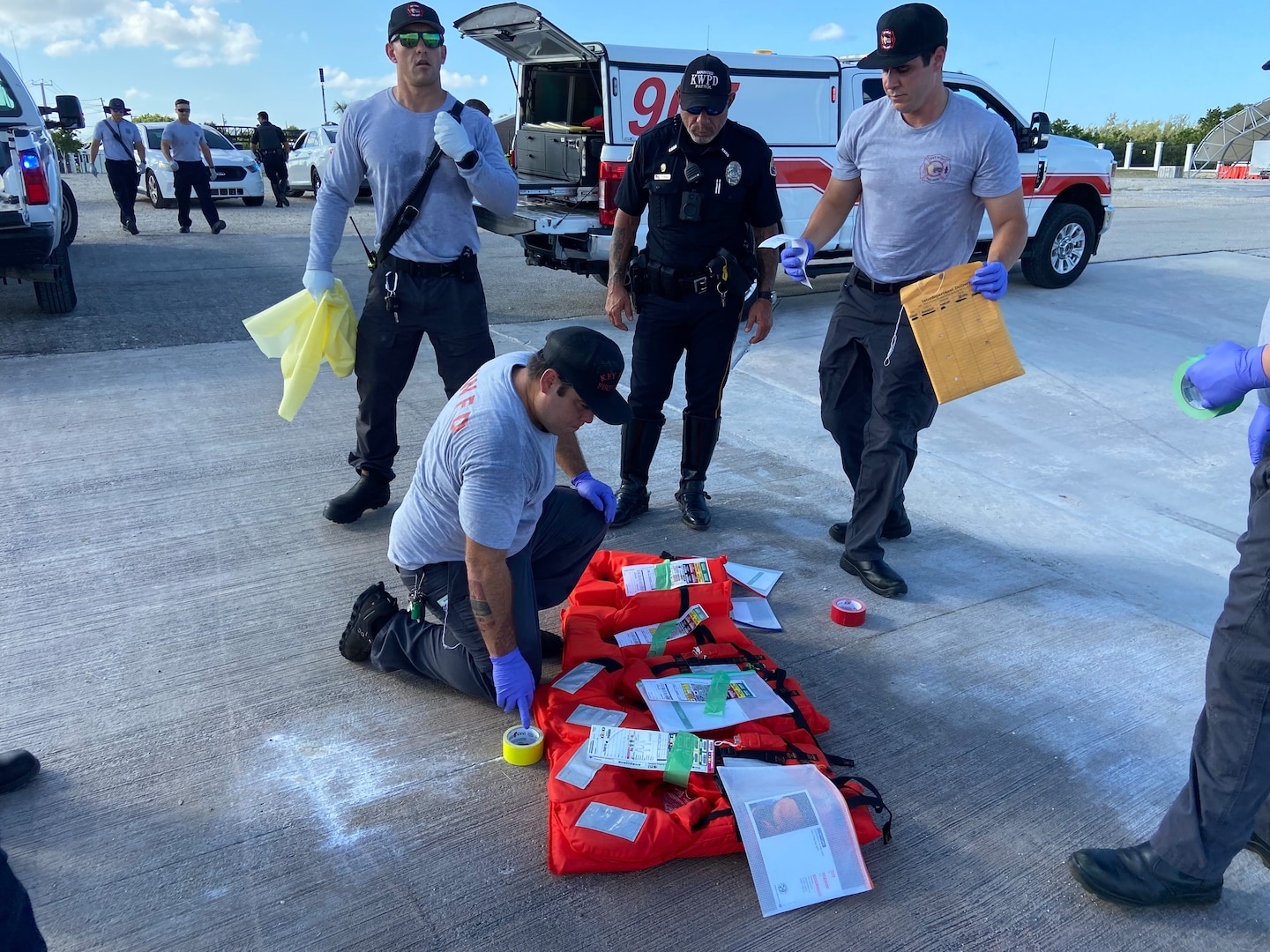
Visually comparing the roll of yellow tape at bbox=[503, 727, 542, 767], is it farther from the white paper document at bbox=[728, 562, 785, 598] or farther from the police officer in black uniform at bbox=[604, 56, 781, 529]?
the police officer in black uniform at bbox=[604, 56, 781, 529]

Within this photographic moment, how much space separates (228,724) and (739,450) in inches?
125

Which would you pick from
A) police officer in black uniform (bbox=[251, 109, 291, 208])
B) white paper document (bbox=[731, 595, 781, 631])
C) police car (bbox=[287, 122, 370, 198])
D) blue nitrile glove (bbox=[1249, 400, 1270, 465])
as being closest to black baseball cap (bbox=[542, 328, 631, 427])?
white paper document (bbox=[731, 595, 781, 631])

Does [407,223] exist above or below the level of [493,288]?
above

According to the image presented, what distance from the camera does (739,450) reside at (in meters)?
5.16

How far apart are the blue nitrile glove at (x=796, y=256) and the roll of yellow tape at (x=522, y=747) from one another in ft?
6.59

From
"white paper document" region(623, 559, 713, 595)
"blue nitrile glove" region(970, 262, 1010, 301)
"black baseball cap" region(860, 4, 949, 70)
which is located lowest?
"white paper document" region(623, 559, 713, 595)

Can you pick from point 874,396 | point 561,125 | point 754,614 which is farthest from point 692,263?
point 561,125

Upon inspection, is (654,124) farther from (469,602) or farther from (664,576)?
(469,602)

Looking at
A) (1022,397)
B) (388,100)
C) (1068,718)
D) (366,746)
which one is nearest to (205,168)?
(388,100)

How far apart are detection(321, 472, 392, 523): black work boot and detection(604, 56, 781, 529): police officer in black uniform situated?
1073mm

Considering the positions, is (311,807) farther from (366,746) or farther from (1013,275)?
(1013,275)

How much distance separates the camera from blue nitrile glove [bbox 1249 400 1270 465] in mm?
1991

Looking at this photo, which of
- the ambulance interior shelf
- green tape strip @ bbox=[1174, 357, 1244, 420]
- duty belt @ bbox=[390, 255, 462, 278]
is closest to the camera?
green tape strip @ bbox=[1174, 357, 1244, 420]

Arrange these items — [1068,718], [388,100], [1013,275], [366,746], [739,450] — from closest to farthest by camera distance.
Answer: [366,746] < [1068,718] < [388,100] < [739,450] < [1013,275]
